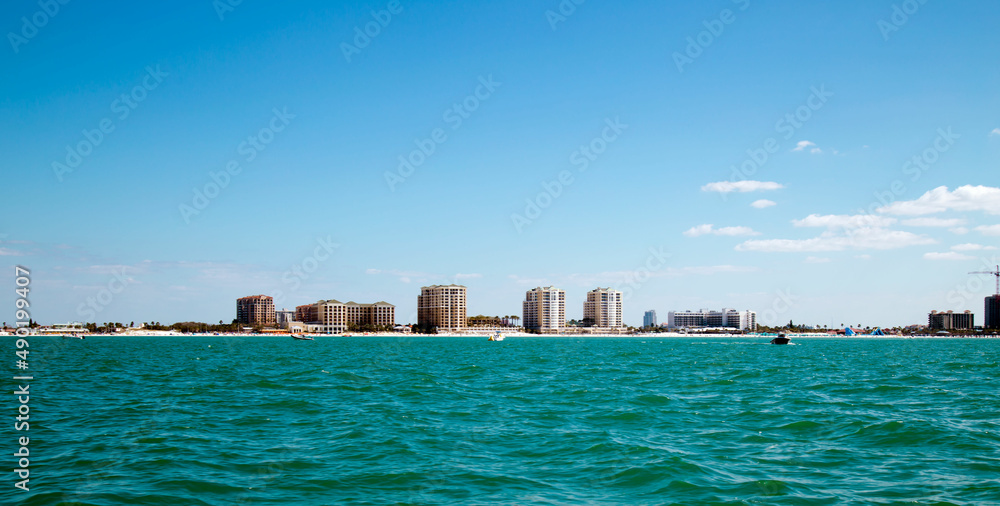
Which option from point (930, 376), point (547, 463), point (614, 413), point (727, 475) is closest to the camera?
point (727, 475)

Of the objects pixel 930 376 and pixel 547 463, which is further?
pixel 930 376

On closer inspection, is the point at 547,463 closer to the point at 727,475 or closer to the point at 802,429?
the point at 727,475

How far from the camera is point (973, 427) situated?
1009 inches

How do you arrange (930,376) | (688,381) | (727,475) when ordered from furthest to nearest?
(930,376) → (688,381) → (727,475)

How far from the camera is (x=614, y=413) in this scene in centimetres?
2977

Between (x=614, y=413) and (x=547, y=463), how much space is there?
1073 cm

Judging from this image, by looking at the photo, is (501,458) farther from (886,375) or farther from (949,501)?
(886,375)

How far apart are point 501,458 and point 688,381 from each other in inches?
1202

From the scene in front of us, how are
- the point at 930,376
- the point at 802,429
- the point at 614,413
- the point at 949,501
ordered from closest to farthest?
the point at 949,501 → the point at 802,429 → the point at 614,413 → the point at 930,376

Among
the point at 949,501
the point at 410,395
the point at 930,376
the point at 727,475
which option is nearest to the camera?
the point at 949,501

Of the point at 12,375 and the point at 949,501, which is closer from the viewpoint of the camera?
the point at 949,501

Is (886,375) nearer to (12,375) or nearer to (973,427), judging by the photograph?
(973,427)

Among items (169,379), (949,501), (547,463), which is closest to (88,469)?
(547,463)

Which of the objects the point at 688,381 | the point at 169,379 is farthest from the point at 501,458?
the point at 169,379
